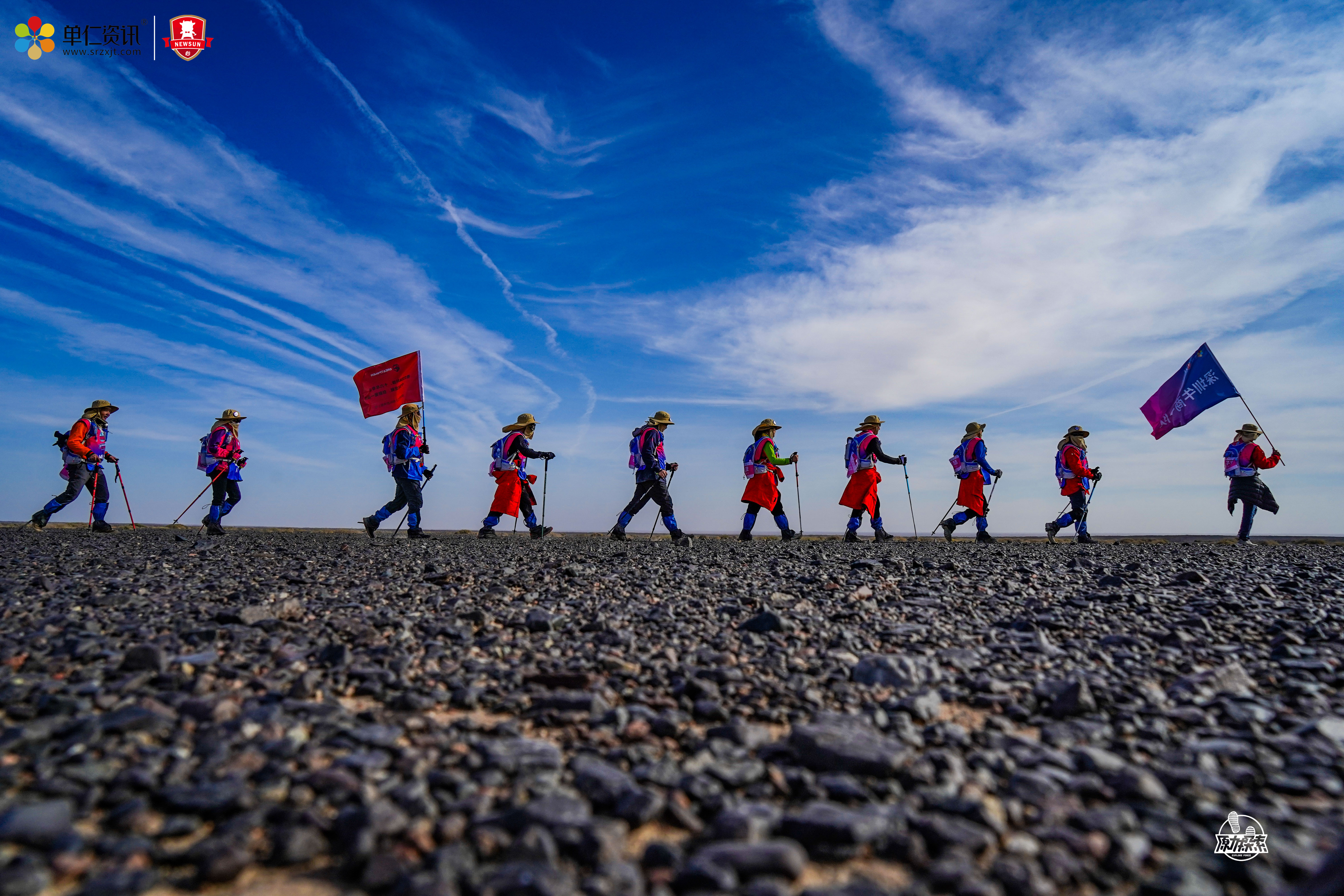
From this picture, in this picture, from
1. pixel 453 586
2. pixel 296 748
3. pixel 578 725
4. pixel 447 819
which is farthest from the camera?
pixel 453 586

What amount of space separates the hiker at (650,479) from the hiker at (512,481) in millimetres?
2235

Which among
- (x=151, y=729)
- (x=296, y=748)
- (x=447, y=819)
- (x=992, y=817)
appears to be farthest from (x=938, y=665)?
(x=151, y=729)

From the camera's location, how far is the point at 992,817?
2.34 m

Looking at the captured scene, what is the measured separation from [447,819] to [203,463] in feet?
55.1

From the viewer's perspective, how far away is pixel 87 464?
49.6 ft

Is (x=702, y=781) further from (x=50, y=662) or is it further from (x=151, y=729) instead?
(x=50, y=662)

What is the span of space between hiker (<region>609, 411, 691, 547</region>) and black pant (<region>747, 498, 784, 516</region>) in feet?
5.50

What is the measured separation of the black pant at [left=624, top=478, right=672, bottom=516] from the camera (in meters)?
15.0

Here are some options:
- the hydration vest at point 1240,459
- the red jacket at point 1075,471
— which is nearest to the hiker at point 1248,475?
the hydration vest at point 1240,459

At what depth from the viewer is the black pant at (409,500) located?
1537 cm

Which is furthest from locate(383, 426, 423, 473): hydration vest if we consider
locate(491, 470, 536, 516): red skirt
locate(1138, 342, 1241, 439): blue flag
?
locate(1138, 342, 1241, 439): blue flag

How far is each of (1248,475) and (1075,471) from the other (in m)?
4.12

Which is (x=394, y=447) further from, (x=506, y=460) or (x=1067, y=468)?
(x=1067, y=468)

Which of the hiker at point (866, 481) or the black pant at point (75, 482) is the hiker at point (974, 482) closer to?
the hiker at point (866, 481)
